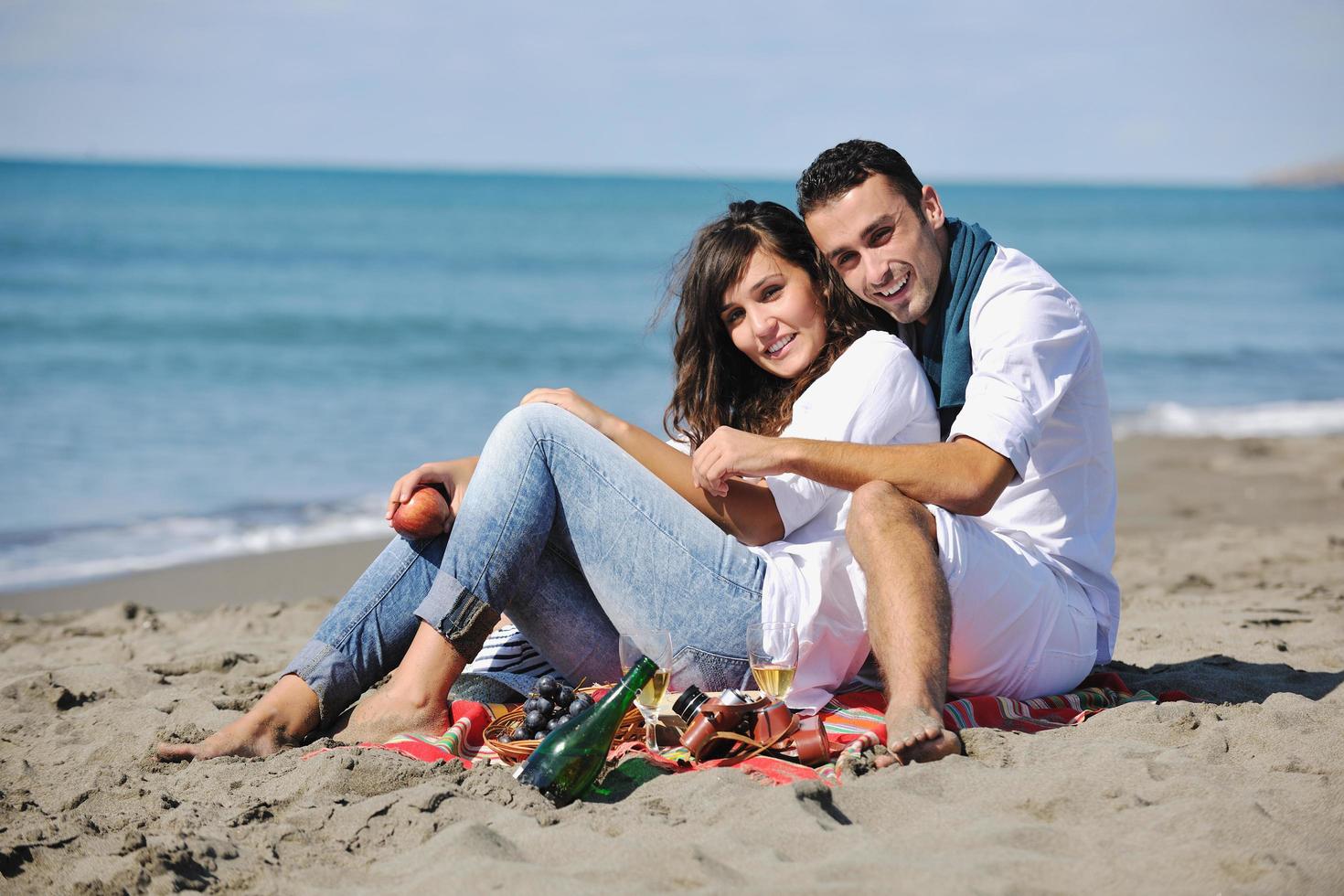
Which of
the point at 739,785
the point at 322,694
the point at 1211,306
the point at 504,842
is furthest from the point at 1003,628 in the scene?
the point at 1211,306

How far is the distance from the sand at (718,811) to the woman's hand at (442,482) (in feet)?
2.66

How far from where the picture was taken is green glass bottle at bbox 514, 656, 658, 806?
9.68 ft

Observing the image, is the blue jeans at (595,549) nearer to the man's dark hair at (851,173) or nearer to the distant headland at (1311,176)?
the man's dark hair at (851,173)

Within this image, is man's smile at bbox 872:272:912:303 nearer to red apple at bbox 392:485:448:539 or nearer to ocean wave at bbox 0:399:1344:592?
red apple at bbox 392:485:448:539

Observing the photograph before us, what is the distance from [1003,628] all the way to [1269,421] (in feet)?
33.4

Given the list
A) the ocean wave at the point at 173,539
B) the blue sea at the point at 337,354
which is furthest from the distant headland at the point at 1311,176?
the ocean wave at the point at 173,539

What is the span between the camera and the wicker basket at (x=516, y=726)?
3.27m

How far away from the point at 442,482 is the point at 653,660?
1062 millimetres

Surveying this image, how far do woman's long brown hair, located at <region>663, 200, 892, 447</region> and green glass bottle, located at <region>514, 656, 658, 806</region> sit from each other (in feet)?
3.77

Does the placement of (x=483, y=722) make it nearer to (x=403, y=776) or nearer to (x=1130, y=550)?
(x=403, y=776)

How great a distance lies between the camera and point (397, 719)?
3438mm

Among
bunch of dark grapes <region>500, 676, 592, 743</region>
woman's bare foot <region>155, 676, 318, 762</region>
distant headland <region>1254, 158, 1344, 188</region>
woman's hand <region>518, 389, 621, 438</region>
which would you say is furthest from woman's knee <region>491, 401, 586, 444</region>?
distant headland <region>1254, 158, 1344, 188</region>

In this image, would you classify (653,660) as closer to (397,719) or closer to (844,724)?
(844,724)

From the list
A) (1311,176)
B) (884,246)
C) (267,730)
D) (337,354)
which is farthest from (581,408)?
(1311,176)
